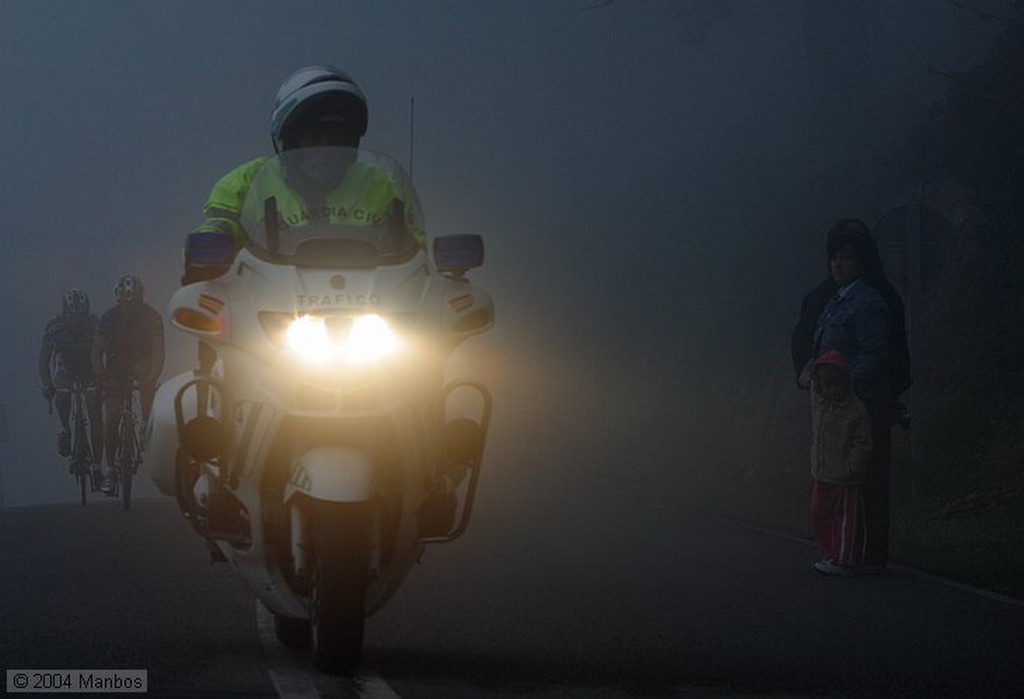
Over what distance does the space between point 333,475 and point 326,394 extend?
0.33 m

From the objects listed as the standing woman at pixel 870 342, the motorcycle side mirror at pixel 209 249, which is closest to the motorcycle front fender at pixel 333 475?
the motorcycle side mirror at pixel 209 249

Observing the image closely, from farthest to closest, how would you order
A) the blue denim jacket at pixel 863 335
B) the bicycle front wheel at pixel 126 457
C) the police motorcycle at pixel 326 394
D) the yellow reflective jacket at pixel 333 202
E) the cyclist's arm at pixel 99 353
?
the cyclist's arm at pixel 99 353 < the bicycle front wheel at pixel 126 457 < the blue denim jacket at pixel 863 335 < the yellow reflective jacket at pixel 333 202 < the police motorcycle at pixel 326 394

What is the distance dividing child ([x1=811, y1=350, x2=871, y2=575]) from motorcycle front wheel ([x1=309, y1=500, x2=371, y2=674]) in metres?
5.36

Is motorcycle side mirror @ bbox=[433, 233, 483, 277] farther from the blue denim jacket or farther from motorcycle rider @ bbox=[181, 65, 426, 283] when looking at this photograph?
the blue denim jacket

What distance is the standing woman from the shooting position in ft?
40.8

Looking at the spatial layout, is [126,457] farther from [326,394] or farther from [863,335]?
[326,394]

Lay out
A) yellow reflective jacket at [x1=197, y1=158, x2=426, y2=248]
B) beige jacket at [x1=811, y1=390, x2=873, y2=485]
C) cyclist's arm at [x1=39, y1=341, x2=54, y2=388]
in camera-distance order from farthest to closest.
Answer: cyclist's arm at [x1=39, y1=341, x2=54, y2=388], beige jacket at [x1=811, y1=390, x2=873, y2=485], yellow reflective jacket at [x1=197, y1=158, x2=426, y2=248]

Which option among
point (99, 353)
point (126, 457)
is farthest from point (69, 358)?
point (126, 457)

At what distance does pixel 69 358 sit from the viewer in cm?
1994

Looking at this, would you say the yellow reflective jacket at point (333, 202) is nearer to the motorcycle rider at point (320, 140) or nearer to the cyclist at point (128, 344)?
the motorcycle rider at point (320, 140)

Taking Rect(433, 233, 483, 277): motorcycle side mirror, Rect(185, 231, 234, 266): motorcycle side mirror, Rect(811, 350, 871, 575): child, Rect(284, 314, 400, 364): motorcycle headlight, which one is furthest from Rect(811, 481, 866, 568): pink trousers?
Rect(185, 231, 234, 266): motorcycle side mirror

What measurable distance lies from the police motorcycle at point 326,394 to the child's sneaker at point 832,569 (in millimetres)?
4650

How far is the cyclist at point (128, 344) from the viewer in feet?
59.0

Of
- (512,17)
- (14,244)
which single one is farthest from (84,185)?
(512,17)
